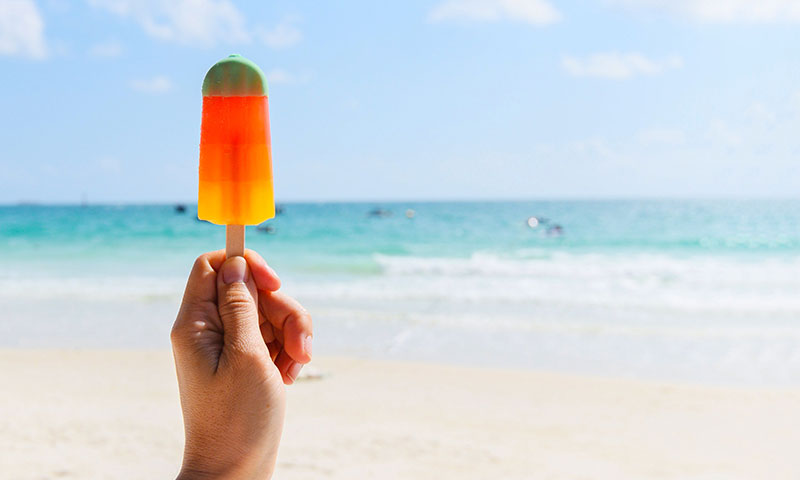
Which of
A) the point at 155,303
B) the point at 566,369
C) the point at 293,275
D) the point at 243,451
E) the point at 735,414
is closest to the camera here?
the point at 243,451

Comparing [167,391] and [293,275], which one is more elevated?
[293,275]

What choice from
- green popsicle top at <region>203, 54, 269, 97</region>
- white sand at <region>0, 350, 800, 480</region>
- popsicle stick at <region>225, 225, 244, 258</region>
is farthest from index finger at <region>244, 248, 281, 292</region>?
white sand at <region>0, 350, 800, 480</region>

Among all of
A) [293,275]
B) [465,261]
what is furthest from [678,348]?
[465,261]

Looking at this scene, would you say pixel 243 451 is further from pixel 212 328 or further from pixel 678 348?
pixel 678 348

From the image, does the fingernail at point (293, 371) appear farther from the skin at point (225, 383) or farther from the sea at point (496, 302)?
the sea at point (496, 302)

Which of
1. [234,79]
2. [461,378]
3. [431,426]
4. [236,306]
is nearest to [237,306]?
[236,306]

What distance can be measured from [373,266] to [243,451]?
1597 cm

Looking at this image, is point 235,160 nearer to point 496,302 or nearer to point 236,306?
point 236,306

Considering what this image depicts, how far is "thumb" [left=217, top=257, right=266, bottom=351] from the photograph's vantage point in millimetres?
1394

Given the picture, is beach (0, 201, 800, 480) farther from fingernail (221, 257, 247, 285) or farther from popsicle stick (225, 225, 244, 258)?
fingernail (221, 257, 247, 285)

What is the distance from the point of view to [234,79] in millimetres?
1673

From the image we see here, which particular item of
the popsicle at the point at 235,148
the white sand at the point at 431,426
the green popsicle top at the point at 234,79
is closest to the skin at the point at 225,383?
the popsicle at the point at 235,148

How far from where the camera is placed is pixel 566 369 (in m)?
6.85

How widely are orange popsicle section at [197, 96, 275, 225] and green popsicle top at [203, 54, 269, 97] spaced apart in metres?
0.01
